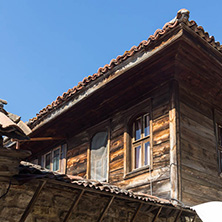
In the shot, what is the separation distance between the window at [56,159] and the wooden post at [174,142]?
13.7 ft

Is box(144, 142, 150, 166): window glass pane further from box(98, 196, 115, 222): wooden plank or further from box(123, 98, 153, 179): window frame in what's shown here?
box(98, 196, 115, 222): wooden plank

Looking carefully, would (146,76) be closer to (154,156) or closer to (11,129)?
(154,156)

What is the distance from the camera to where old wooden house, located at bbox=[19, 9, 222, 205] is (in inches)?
293

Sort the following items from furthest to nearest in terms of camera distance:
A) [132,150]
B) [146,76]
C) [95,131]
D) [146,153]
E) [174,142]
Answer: [95,131] → [132,150] → [146,153] → [146,76] → [174,142]

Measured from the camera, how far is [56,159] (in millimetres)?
11438

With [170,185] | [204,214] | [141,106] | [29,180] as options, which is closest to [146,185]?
[170,185]

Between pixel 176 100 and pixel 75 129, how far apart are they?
3.69 meters

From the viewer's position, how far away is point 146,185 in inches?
311

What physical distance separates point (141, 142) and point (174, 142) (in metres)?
1.10

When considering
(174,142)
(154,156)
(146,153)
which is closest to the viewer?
(174,142)

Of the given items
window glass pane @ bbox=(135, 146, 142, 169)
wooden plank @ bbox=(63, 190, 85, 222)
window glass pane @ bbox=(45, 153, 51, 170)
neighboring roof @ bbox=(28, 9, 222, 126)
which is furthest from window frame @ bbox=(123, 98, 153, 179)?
window glass pane @ bbox=(45, 153, 51, 170)

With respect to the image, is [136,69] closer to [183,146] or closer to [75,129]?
[183,146]

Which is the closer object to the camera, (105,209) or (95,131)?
(105,209)

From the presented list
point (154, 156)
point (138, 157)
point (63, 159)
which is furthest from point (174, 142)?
point (63, 159)
